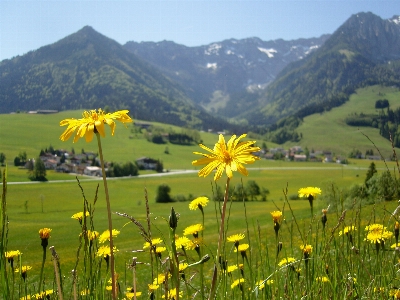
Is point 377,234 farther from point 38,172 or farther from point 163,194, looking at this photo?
point 38,172

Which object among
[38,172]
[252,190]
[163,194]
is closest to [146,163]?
[38,172]

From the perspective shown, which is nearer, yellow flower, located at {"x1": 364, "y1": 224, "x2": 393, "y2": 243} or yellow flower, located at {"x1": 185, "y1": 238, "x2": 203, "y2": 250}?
yellow flower, located at {"x1": 185, "y1": 238, "x2": 203, "y2": 250}

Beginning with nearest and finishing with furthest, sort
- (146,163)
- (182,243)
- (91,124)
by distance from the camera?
(91,124)
(182,243)
(146,163)

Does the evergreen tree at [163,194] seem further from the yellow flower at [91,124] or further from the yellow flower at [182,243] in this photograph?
the yellow flower at [91,124]

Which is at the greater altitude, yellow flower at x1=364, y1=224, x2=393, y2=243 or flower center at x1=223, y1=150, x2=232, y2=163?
flower center at x1=223, y1=150, x2=232, y2=163

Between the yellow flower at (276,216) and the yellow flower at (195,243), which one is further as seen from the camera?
the yellow flower at (276,216)

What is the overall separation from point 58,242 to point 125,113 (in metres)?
45.4

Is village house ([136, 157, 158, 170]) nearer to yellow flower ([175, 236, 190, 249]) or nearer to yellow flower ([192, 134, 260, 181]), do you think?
yellow flower ([175, 236, 190, 249])

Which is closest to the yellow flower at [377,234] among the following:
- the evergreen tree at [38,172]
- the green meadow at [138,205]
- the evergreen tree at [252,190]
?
the green meadow at [138,205]

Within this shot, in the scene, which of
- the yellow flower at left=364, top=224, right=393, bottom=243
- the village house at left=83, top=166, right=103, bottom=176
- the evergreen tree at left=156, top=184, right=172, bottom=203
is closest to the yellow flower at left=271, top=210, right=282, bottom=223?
the yellow flower at left=364, top=224, right=393, bottom=243

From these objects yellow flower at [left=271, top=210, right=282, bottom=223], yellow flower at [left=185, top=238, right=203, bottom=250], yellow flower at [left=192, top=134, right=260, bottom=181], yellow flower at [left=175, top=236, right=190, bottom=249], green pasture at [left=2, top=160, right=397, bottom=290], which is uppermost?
yellow flower at [left=192, top=134, right=260, bottom=181]

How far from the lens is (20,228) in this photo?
55.1 m

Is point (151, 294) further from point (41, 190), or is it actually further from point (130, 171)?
point (130, 171)

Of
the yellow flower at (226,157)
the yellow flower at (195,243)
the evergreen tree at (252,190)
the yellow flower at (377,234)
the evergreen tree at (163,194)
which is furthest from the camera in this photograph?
the evergreen tree at (163,194)
